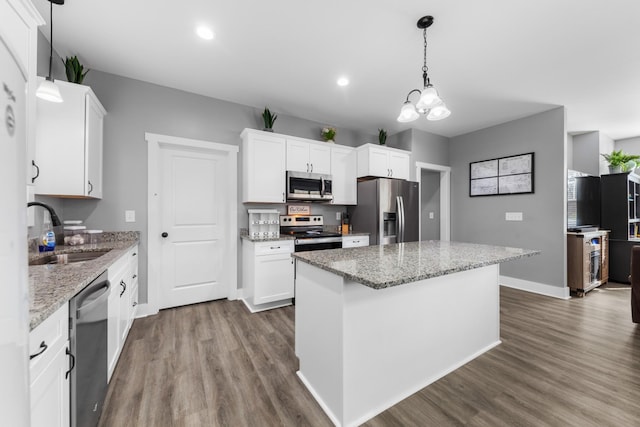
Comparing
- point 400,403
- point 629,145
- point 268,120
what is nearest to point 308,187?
point 268,120

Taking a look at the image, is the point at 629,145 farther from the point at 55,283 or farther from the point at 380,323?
the point at 55,283

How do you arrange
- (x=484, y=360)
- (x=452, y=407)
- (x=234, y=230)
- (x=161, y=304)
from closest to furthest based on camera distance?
1. (x=452, y=407)
2. (x=484, y=360)
3. (x=161, y=304)
4. (x=234, y=230)

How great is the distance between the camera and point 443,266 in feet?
4.85

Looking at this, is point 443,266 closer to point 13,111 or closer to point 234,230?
point 13,111

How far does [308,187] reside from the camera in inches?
144

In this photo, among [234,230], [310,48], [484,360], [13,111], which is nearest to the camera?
[13,111]

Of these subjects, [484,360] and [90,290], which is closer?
[90,290]

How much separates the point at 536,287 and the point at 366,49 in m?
4.14

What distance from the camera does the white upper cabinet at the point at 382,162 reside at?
3.97 m

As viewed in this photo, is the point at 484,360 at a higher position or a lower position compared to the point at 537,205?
lower

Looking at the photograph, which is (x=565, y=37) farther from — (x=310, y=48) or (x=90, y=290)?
(x=90, y=290)

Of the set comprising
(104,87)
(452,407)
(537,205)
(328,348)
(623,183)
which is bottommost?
(452,407)

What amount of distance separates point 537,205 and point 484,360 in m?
2.96

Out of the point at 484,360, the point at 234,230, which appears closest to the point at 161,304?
the point at 234,230
